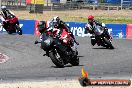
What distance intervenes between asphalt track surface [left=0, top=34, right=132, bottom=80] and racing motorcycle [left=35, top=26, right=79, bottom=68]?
0.86 feet

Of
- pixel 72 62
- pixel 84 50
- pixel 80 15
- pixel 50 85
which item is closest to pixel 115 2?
pixel 80 15

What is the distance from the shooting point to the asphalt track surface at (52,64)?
51.8 feet

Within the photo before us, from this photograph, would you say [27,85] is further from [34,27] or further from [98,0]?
[98,0]

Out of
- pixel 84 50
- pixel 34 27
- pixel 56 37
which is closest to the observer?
pixel 56 37

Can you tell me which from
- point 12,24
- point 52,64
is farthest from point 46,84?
point 12,24

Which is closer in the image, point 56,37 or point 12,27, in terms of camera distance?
point 56,37

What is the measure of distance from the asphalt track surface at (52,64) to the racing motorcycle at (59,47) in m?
0.26

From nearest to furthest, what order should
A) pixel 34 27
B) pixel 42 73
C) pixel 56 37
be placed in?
pixel 42 73
pixel 56 37
pixel 34 27

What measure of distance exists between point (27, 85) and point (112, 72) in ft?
13.8

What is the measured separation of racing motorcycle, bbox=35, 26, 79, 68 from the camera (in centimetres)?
1688

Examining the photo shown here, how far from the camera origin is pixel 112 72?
54.0ft

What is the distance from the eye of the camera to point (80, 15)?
57281 mm

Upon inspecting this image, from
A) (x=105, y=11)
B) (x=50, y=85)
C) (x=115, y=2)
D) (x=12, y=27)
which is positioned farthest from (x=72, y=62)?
(x=115, y=2)

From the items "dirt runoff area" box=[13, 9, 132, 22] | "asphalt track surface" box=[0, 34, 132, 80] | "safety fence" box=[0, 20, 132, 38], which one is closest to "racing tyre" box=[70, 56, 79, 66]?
"asphalt track surface" box=[0, 34, 132, 80]
